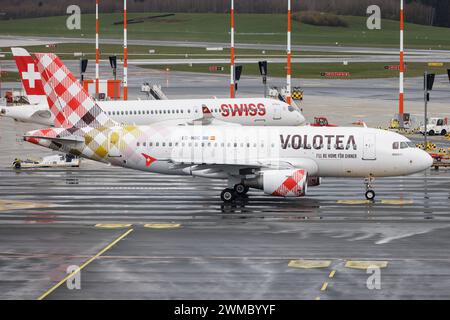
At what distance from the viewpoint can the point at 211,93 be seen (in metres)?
130

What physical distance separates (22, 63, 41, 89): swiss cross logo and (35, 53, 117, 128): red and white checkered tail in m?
29.1

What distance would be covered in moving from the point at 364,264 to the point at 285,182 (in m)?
14.3

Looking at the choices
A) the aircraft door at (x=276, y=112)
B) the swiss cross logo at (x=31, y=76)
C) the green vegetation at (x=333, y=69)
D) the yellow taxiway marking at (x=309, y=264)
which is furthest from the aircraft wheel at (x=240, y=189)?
the green vegetation at (x=333, y=69)

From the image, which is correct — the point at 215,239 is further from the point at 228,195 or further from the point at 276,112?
the point at 276,112

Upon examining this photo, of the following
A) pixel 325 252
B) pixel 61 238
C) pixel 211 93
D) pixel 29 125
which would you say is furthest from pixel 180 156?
pixel 211 93

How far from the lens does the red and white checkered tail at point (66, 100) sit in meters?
60.0

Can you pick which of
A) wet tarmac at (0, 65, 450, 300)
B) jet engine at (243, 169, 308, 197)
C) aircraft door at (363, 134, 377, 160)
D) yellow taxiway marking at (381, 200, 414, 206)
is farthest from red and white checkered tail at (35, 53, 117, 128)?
yellow taxiway marking at (381, 200, 414, 206)

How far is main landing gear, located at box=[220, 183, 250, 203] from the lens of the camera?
5734cm

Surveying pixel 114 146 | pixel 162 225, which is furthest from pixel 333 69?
pixel 162 225

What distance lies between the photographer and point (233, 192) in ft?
189

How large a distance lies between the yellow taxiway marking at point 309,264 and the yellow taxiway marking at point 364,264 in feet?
2.85

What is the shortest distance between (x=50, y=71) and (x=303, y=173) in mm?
16664
